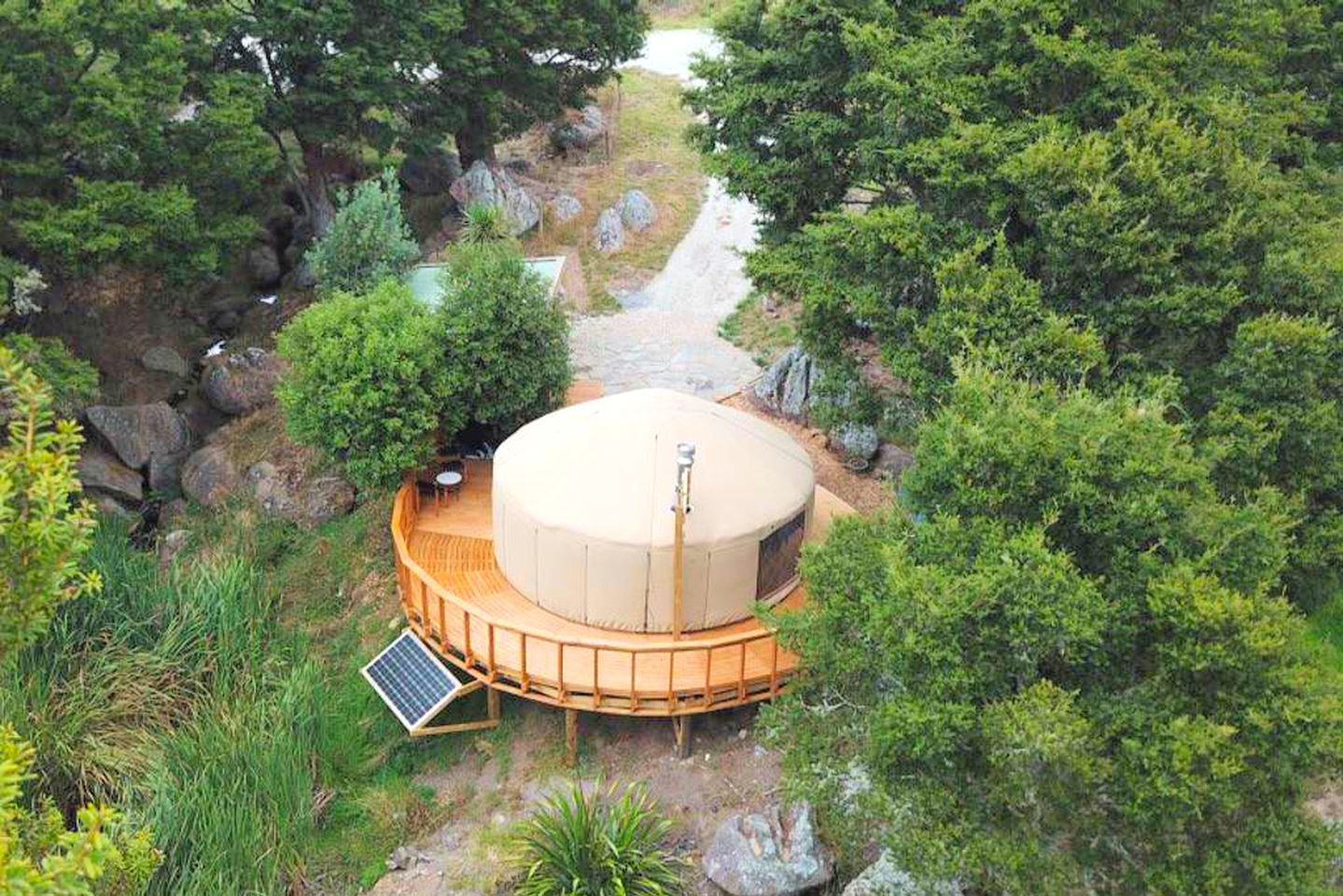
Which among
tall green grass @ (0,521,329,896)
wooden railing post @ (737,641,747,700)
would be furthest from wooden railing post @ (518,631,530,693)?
tall green grass @ (0,521,329,896)

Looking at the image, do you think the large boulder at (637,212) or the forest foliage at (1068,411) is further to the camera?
the large boulder at (637,212)

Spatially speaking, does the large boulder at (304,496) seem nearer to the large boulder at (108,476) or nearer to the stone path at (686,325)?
the large boulder at (108,476)

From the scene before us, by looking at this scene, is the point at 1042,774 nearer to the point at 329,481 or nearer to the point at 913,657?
the point at 913,657

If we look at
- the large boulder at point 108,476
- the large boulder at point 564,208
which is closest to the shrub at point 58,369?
the large boulder at point 108,476

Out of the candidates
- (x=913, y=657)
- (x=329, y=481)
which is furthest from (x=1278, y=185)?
(x=329, y=481)

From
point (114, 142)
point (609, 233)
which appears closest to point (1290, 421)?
point (609, 233)

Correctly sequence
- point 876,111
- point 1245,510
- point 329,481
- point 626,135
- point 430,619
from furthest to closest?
point 626,135, point 329,481, point 876,111, point 430,619, point 1245,510

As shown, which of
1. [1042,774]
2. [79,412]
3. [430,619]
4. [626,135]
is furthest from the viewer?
[626,135]
